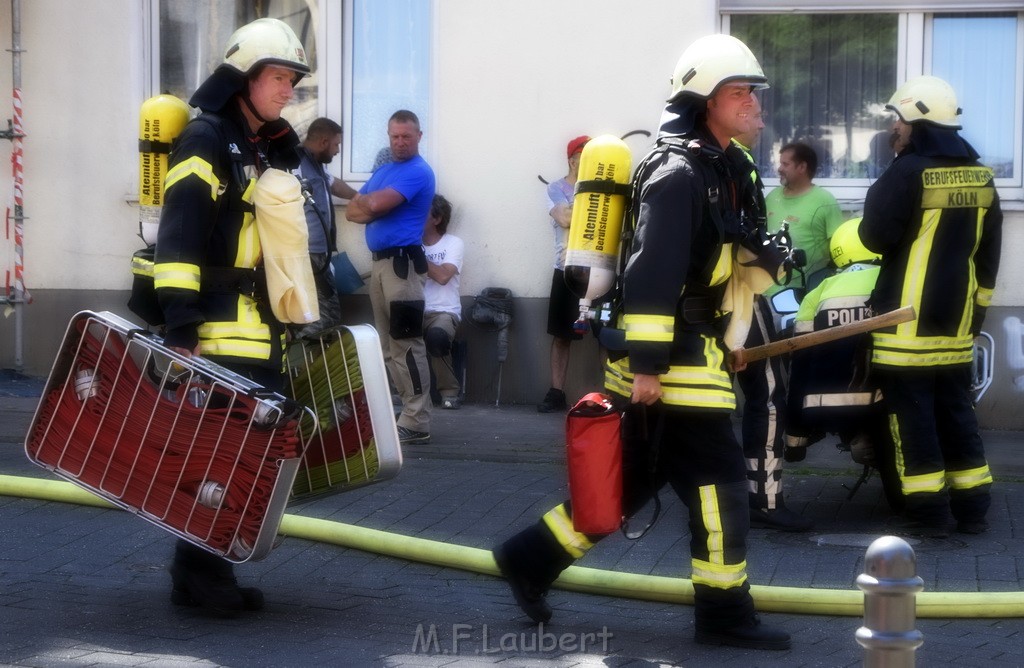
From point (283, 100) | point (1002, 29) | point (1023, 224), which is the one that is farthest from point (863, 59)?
point (283, 100)

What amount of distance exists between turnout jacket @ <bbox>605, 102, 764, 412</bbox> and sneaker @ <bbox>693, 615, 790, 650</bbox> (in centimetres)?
71

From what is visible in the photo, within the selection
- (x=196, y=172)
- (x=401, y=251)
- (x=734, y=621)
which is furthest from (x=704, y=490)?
(x=401, y=251)

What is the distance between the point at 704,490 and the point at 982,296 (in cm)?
251

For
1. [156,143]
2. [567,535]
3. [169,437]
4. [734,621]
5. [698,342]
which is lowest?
[734,621]

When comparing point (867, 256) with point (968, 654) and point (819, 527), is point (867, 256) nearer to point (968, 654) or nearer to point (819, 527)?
point (819, 527)

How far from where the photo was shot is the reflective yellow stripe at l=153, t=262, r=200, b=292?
471cm

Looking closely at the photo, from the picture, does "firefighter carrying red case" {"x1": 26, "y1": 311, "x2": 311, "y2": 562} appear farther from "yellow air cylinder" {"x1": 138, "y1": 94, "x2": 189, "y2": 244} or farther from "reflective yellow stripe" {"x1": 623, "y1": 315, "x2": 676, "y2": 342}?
"reflective yellow stripe" {"x1": 623, "y1": 315, "x2": 676, "y2": 342}

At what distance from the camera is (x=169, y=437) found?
4703 mm

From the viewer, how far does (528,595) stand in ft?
16.1

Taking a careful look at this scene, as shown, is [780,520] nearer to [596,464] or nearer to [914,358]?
[914,358]

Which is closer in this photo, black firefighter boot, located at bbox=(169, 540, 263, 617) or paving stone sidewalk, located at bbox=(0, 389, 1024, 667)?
paving stone sidewalk, located at bbox=(0, 389, 1024, 667)

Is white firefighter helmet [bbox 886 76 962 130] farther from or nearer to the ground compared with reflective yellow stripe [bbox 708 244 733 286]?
farther from the ground

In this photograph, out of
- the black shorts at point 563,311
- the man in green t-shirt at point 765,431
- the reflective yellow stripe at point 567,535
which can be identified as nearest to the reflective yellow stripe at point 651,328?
the reflective yellow stripe at point 567,535

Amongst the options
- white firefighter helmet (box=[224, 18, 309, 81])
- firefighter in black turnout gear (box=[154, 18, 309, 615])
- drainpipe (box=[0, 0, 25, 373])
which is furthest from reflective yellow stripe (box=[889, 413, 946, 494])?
drainpipe (box=[0, 0, 25, 373])
